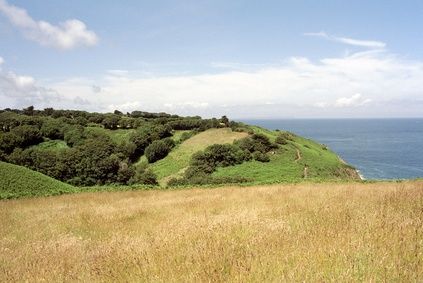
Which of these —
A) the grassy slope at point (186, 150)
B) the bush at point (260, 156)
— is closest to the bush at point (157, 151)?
the grassy slope at point (186, 150)

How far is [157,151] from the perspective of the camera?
85188 mm

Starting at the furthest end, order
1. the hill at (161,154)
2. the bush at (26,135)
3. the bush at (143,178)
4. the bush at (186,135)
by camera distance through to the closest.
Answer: the bush at (186,135) → the bush at (26,135) → the hill at (161,154) → the bush at (143,178)

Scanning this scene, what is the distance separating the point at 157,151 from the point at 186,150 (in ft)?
21.1

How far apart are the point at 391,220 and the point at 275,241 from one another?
6.92 ft

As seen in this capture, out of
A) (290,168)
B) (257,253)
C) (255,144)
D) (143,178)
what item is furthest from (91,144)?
(257,253)

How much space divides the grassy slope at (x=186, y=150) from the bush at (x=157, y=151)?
150cm

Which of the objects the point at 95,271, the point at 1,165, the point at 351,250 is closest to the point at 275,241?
the point at 351,250

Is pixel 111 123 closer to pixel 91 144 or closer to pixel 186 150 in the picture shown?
pixel 91 144

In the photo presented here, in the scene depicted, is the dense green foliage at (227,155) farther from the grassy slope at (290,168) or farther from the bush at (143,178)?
the bush at (143,178)

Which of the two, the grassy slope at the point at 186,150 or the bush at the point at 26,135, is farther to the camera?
the bush at the point at 26,135

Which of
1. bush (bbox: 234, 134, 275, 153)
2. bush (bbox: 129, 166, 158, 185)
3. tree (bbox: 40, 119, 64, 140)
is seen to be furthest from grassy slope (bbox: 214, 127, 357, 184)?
tree (bbox: 40, 119, 64, 140)

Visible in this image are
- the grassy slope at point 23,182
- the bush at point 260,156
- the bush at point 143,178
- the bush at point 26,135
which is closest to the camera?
the grassy slope at point 23,182

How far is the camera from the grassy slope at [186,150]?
77625mm

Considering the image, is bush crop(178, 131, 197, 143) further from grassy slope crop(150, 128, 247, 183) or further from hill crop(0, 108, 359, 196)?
grassy slope crop(150, 128, 247, 183)
